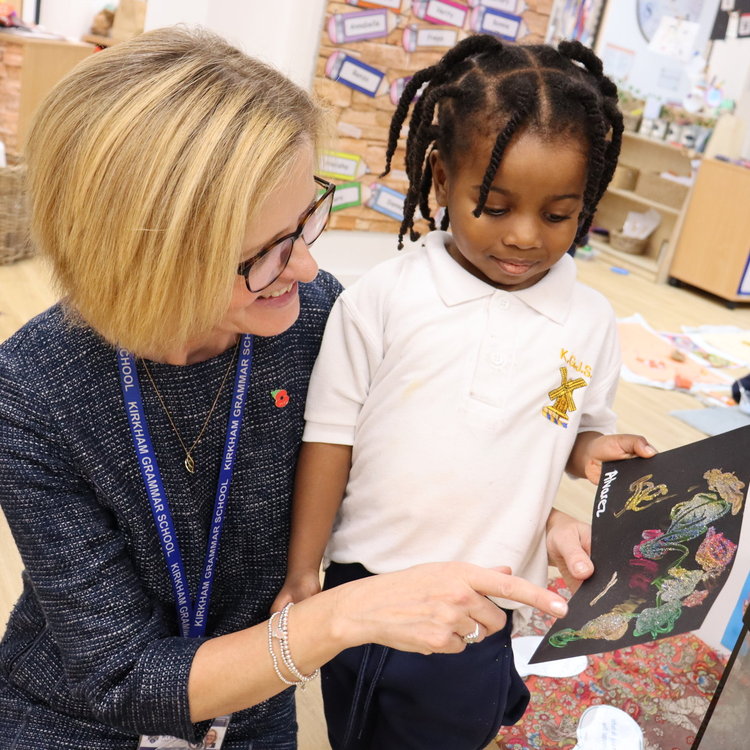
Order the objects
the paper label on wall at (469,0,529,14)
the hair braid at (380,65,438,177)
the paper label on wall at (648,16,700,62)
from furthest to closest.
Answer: the paper label on wall at (648,16,700,62), the paper label on wall at (469,0,529,14), the hair braid at (380,65,438,177)

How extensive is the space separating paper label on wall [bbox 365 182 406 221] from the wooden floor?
1431 millimetres

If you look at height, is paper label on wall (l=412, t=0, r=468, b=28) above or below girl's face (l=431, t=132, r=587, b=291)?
above

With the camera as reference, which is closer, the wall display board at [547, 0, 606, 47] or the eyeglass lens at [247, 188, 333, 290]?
the eyeglass lens at [247, 188, 333, 290]

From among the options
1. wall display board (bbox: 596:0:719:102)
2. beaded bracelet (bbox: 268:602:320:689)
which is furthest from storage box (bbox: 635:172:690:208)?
beaded bracelet (bbox: 268:602:320:689)

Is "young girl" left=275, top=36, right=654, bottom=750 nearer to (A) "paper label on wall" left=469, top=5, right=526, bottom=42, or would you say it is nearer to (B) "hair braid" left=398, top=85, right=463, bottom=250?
(B) "hair braid" left=398, top=85, right=463, bottom=250

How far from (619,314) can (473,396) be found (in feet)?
14.9

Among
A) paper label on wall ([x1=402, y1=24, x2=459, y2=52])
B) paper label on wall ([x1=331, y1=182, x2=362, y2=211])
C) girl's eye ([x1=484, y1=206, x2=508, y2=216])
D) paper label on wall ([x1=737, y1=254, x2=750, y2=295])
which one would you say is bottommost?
paper label on wall ([x1=737, y1=254, x2=750, y2=295])

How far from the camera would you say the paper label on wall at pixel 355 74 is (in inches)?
166

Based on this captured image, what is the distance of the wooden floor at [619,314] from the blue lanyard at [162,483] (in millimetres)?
164

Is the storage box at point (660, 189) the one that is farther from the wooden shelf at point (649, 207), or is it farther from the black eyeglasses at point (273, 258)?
the black eyeglasses at point (273, 258)

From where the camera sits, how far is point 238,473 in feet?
3.92

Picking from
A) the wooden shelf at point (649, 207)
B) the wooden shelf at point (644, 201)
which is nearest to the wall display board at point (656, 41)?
the wooden shelf at point (649, 207)

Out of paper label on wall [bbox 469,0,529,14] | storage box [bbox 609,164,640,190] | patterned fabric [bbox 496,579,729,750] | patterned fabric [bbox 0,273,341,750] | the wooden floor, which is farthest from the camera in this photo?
storage box [bbox 609,164,640,190]

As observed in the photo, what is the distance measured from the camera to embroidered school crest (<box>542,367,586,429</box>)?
122 cm
